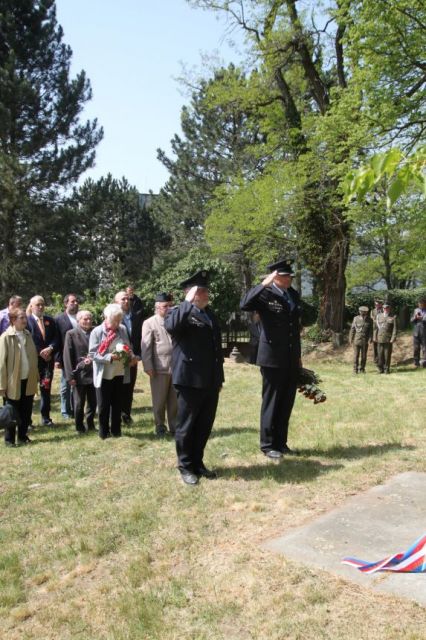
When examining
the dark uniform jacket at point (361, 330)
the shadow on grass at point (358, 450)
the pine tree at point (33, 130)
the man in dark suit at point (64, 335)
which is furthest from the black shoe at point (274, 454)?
the pine tree at point (33, 130)

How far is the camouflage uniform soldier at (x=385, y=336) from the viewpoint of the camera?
14.8m

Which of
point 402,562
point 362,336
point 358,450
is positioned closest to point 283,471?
point 358,450

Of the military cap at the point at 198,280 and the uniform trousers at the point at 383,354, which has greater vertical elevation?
the military cap at the point at 198,280

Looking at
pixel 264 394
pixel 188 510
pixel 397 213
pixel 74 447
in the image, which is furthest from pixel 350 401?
pixel 397 213

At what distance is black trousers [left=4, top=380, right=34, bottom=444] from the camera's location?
750 centimetres

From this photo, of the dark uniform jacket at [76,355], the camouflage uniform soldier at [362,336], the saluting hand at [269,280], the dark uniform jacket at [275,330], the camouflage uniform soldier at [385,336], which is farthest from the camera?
the camouflage uniform soldier at [362,336]

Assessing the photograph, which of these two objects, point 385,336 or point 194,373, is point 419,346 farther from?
point 194,373

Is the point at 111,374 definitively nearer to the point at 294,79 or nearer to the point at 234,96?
the point at 234,96

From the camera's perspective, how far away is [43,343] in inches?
348

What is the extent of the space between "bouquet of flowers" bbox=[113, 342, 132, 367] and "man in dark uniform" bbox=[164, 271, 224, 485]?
166 centimetres

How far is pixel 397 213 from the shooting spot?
18.0 m

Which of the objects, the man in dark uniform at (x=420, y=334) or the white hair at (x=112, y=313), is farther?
the man in dark uniform at (x=420, y=334)

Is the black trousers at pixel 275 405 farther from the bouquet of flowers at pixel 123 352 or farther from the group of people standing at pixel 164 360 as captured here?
the bouquet of flowers at pixel 123 352

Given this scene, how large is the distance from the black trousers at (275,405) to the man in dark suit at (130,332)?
2789mm
